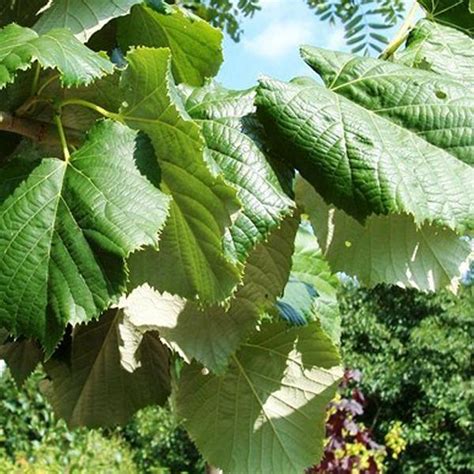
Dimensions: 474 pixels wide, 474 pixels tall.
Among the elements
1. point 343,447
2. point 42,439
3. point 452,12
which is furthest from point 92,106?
point 42,439

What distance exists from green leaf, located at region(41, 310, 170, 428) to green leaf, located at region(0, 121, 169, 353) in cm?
21

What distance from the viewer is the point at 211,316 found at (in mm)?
558

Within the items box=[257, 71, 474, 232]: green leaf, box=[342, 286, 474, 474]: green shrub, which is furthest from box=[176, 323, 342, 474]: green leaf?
box=[342, 286, 474, 474]: green shrub

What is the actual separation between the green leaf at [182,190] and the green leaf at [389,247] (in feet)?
0.23

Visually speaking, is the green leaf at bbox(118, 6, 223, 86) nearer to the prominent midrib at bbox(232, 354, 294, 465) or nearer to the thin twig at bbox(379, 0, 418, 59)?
the thin twig at bbox(379, 0, 418, 59)

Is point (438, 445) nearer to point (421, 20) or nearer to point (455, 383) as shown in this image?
point (455, 383)

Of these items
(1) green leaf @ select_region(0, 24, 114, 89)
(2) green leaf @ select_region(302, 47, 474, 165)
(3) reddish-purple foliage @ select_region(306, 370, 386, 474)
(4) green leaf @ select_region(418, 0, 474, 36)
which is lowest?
(3) reddish-purple foliage @ select_region(306, 370, 386, 474)

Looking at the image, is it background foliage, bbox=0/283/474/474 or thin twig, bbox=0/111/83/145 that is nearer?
thin twig, bbox=0/111/83/145

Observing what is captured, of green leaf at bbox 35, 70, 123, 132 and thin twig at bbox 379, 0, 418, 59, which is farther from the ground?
thin twig at bbox 379, 0, 418, 59

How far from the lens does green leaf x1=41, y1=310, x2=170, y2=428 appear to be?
651 mm

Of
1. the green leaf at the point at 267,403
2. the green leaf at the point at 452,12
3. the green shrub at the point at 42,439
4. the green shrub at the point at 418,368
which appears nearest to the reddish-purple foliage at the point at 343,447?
the green shrub at the point at 42,439

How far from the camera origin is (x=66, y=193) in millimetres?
439

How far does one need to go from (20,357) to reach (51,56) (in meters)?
0.29

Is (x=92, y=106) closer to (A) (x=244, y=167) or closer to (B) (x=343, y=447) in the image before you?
(A) (x=244, y=167)
